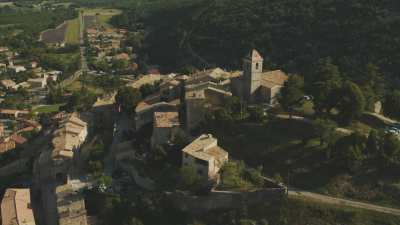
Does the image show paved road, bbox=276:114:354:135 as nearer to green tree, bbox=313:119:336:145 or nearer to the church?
green tree, bbox=313:119:336:145

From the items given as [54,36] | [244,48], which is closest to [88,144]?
[244,48]

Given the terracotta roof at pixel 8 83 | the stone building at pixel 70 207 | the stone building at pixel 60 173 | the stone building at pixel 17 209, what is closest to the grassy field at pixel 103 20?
the terracotta roof at pixel 8 83

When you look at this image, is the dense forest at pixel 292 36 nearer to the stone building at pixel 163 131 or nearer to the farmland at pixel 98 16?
the stone building at pixel 163 131

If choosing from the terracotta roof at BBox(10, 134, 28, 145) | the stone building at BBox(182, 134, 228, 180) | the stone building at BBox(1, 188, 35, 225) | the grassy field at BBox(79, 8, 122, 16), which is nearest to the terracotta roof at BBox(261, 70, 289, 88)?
the stone building at BBox(182, 134, 228, 180)

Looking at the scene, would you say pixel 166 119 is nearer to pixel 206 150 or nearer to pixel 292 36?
pixel 206 150

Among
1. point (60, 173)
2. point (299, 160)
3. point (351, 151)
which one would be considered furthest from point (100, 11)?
point (351, 151)

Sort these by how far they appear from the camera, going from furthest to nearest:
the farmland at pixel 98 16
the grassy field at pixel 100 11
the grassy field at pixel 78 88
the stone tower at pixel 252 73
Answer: the grassy field at pixel 100 11 < the farmland at pixel 98 16 < the grassy field at pixel 78 88 < the stone tower at pixel 252 73
